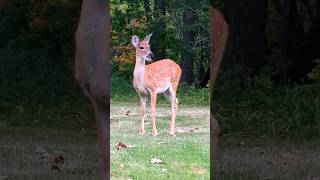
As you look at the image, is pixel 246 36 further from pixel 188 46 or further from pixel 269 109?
pixel 188 46

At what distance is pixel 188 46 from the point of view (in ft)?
45.1

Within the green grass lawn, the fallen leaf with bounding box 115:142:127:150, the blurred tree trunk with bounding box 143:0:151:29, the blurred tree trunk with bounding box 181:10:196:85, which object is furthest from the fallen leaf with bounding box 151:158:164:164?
the blurred tree trunk with bounding box 143:0:151:29

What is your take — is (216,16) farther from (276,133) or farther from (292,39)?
(276,133)

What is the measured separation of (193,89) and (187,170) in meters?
5.91

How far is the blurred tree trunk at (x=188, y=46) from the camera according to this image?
13.3 m

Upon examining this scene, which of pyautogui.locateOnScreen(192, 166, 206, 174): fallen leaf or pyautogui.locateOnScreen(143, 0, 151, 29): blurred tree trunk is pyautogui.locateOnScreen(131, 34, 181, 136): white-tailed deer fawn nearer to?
pyautogui.locateOnScreen(192, 166, 206, 174): fallen leaf

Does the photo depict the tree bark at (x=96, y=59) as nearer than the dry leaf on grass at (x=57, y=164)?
Yes

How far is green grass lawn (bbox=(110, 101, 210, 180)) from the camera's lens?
5.96 metres

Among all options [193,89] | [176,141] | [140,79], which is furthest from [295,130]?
[193,89]

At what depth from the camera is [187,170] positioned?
6.26m

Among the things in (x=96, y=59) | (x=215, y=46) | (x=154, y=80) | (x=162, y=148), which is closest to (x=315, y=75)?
(x=215, y=46)

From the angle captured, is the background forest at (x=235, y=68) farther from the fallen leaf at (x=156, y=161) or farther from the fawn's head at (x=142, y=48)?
the fawn's head at (x=142, y=48)

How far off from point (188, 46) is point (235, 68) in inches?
393

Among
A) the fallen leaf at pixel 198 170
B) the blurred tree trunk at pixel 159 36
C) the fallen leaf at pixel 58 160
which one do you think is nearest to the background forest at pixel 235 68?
the fallen leaf at pixel 58 160
